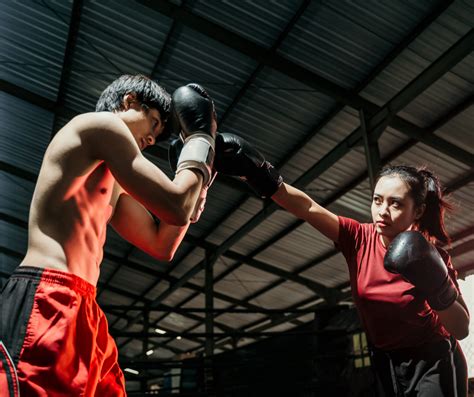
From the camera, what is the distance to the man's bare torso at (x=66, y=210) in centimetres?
131

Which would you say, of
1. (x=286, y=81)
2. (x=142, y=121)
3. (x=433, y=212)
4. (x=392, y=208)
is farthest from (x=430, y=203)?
(x=286, y=81)

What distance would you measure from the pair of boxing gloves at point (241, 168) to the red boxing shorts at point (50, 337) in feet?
1.50

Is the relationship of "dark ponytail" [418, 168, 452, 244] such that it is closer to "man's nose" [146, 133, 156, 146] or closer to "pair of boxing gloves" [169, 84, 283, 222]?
"pair of boxing gloves" [169, 84, 283, 222]

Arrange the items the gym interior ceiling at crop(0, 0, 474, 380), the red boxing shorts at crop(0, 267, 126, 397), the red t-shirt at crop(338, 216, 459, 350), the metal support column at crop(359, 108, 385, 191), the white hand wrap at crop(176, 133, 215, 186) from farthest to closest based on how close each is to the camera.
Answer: the metal support column at crop(359, 108, 385, 191) → the gym interior ceiling at crop(0, 0, 474, 380) → the red t-shirt at crop(338, 216, 459, 350) → the white hand wrap at crop(176, 133, 215, 186) → the red boxing shorts at crop(0, 267, 126, 397)

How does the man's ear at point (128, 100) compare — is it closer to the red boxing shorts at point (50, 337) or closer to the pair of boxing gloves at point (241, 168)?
the pair of boxing gloves at point (241, 168)

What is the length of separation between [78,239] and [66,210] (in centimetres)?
8

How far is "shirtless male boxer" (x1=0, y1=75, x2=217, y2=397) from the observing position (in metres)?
1.17

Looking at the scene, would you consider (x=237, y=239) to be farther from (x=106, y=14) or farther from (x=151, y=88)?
(x=151, y=88)

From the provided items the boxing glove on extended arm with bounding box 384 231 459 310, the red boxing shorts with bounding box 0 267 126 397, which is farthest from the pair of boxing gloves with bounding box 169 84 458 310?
the red boxing shorts with bounding box 0 267 126 397

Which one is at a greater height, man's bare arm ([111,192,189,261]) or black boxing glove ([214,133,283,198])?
black boxing glove ([214,133,283,198])

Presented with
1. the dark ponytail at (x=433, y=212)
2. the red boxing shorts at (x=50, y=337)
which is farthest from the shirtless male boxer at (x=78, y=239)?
the dark ponytail at (x=433, y=212)

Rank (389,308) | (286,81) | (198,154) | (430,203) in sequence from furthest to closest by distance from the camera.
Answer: (286,81)
(430,203)
(389,308)
(198,154)

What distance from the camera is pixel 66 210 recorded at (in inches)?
52.8

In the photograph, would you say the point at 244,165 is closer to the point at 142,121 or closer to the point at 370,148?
the point at 142,121
